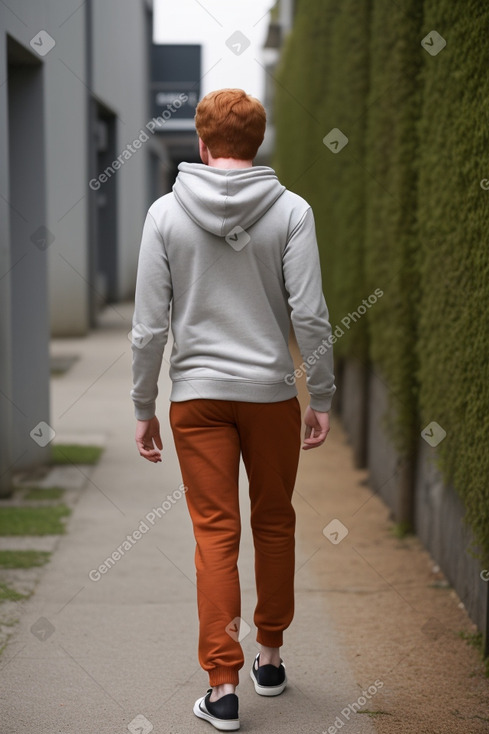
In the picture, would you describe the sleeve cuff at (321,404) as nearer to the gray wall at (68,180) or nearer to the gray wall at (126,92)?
the gray wall at (68,180)

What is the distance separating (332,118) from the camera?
8.73 meters

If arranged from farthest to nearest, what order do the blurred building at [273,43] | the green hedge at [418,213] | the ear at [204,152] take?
the blurred building at [273,43]
the green hedge at [418,213]
the ear at [204,152]

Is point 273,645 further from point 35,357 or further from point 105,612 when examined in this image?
point 35,357

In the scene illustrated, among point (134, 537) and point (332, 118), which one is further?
point (332, 118)

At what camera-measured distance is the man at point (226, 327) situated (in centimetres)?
305

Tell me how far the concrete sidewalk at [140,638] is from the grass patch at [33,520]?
0.10m

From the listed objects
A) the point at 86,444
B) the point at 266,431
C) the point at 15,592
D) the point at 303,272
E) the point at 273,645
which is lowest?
the point at 86,444

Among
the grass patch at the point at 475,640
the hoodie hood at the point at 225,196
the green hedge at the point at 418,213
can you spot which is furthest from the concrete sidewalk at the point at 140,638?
the hoodie hood at the point at 225,196

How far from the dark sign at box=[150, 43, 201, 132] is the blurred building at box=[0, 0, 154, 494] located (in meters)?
0.39

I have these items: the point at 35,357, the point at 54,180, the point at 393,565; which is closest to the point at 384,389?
the point at 393,565

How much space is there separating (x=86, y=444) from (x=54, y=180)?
24.2ft

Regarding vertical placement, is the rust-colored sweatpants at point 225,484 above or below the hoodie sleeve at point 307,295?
below

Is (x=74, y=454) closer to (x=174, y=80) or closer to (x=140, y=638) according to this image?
(x=140, y=638)

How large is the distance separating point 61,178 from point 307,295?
1197 centimetres
